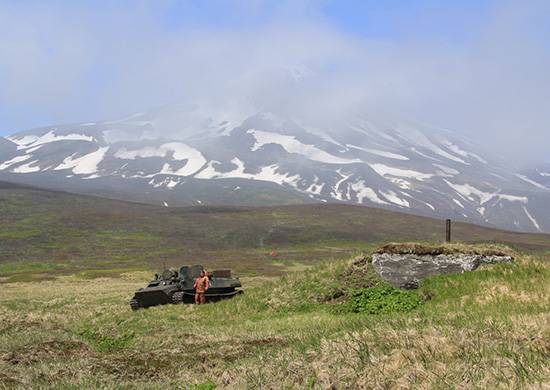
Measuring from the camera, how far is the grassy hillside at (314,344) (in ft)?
24.9

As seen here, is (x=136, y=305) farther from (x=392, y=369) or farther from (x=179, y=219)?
(x=179, y=219)

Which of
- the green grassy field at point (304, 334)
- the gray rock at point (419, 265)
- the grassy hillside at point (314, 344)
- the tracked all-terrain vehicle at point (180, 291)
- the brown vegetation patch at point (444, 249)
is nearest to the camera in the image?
the grassy hillside at point (314, 344)

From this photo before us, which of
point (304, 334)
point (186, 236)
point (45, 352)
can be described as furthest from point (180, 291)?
point (186, 236)

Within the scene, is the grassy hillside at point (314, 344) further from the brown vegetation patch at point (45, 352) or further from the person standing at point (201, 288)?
the person standing at point (201, 288)

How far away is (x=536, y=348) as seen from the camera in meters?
7.82

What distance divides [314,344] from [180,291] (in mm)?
20469

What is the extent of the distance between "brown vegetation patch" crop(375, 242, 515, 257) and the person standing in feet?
30.8

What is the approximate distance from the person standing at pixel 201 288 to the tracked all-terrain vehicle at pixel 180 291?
48 centimetres

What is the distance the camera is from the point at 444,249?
76.2 feet

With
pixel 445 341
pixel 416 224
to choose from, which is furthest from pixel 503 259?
pixel 416 224

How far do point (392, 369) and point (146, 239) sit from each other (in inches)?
3666

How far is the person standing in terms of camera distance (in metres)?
28.1

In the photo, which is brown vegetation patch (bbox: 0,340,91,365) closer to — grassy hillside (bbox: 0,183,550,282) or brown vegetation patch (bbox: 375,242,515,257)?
brown vegetation patch (bbox: 375,242,515,257)

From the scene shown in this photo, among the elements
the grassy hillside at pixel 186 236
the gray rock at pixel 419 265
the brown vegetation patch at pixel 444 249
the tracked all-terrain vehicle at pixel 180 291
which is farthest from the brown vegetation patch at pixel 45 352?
the grassy hillside at pixel 186 236
